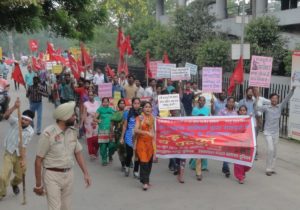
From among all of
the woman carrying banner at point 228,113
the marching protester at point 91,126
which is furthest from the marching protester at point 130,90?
the woman carrying banner at point 228,113

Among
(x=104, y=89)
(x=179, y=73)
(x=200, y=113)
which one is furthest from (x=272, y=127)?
(x=179, y=73)

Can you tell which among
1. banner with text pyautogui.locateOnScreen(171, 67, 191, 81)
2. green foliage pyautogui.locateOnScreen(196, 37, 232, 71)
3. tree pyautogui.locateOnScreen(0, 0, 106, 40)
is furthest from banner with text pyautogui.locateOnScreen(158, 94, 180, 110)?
green foliage pyautogui.locateOnScreen(196, 37, 232, 71)

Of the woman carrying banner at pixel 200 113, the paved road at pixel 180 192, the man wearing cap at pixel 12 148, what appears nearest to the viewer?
the man wearing cap at pixel 12 148

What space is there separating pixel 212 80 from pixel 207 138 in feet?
12.2

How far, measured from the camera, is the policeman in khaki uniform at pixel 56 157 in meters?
5.17

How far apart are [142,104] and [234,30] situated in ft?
58.8

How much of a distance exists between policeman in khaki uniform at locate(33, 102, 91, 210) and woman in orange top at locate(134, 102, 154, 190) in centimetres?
297

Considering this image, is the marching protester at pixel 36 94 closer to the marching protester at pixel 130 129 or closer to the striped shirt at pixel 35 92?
the striped shirt at pixel 35 92

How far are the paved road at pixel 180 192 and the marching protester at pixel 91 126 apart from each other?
46 cm

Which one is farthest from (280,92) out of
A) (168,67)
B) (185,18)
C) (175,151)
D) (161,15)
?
(161,15)

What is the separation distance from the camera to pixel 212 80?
40.2 feet

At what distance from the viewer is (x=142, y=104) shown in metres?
8.88

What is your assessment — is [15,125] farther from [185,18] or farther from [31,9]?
[185,18]

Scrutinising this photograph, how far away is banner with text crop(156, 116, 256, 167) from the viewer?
8.68 m
